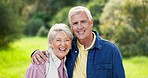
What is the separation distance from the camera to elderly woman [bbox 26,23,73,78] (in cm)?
353

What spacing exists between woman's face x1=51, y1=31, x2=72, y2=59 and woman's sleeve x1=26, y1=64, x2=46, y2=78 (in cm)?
23

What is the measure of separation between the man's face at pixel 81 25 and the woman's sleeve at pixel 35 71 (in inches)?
19.9

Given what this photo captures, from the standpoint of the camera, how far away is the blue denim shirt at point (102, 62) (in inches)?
146

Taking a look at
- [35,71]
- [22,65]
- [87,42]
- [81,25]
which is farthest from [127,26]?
[35,71]

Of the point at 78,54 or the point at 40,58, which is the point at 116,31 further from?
the point at 40,58

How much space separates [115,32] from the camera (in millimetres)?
16969

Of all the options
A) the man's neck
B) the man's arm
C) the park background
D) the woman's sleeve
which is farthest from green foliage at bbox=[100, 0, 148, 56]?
the woman's sleeve

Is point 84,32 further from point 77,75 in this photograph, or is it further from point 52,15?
point 52,15

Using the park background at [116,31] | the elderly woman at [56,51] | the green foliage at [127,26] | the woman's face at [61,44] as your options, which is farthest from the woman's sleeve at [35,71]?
the green foliage at [127,26]

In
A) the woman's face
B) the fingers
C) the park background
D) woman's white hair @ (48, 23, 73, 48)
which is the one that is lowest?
the fingers

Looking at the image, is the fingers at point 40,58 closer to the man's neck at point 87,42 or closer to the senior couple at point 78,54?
the senior couple at point 78,54

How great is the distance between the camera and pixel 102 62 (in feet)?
12.2

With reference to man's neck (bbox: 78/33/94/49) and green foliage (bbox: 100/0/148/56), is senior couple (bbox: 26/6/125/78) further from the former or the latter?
green foliage (bbox: 100/0/148/56)

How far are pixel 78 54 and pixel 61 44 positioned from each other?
26 cm
